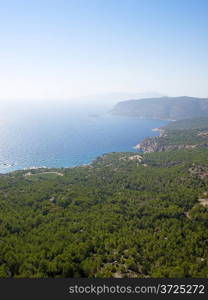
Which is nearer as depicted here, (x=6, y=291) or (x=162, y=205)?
(x=6, y=291)

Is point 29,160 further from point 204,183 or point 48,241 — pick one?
point 48,241

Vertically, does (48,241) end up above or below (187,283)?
below

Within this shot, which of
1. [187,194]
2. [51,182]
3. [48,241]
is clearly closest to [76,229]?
[48,241]

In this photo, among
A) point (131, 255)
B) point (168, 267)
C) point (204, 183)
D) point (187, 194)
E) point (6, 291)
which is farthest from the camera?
point (204, 183)

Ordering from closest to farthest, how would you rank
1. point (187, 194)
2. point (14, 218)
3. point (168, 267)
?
point (168, 267) < point (14, 218) < point (187, 194)
